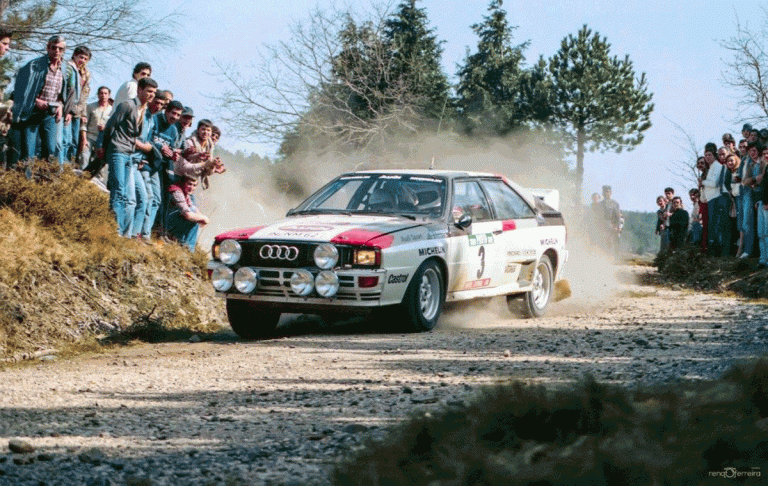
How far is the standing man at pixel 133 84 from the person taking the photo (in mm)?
14023

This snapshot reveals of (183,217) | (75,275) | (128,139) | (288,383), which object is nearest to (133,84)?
(128,139)

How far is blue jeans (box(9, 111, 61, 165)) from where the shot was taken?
1300cm

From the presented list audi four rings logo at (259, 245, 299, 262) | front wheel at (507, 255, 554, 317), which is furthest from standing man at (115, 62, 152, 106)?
front wheel at (507, 255, 554, 317)

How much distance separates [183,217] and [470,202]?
386cm

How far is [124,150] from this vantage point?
13117mm

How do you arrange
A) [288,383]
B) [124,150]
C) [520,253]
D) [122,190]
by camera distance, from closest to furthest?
[288,383] → [520,253] → [122,190] → [124,150]

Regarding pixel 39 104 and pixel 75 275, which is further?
pixel 39 104

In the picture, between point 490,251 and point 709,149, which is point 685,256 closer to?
point 709,149

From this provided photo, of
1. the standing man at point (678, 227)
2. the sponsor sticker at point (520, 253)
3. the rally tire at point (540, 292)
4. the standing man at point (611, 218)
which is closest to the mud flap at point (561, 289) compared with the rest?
the rally tire at point (540, 292)

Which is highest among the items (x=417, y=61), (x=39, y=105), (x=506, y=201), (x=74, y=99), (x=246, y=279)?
(x=417, y=61)

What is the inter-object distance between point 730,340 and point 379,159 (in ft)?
109

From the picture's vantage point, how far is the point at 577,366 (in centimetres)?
868

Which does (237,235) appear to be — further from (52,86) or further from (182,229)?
(52,86)

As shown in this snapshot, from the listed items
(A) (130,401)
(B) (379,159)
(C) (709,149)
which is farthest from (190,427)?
(B) (379,159)
